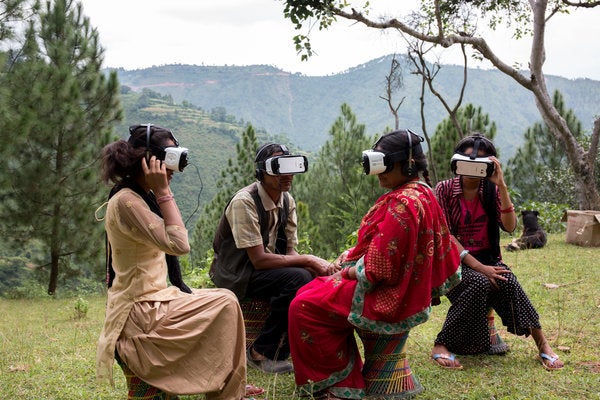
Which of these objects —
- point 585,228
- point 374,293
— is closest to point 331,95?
point 585,228

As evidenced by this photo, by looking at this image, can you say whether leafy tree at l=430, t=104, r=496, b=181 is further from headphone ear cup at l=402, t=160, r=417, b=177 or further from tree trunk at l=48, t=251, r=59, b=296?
headphone ear cup at l=402, t=160, r=417, b=177

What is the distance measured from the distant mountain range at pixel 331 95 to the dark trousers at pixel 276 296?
2440 inches

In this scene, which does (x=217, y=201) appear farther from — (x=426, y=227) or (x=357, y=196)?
(x=426, y=227)

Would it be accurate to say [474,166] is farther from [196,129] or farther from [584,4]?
[196,129]

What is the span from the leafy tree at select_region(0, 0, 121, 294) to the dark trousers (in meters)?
10.6

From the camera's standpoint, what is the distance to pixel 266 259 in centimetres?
396

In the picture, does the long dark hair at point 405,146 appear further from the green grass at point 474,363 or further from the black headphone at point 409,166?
the green grass at point 474,363

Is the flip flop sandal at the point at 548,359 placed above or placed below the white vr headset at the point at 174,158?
below

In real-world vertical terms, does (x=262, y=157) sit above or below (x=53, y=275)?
above

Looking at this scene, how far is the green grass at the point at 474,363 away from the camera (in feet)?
11.6

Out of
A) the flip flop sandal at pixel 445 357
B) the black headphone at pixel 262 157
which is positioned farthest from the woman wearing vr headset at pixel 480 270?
the black headphone at pixel 262 157

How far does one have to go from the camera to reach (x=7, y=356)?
4.95 meters

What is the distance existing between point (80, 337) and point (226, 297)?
3.97 metres

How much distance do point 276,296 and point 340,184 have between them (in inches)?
706
